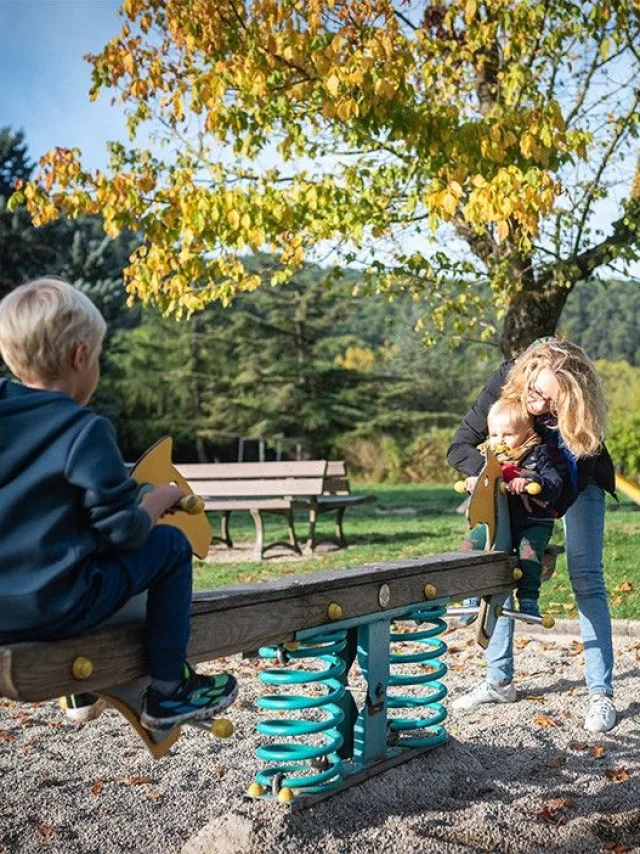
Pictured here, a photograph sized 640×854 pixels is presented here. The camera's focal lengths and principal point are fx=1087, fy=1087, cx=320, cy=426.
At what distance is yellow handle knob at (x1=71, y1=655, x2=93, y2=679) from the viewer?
2.54 metres

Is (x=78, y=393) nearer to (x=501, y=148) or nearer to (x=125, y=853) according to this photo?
(x=125, y=853)

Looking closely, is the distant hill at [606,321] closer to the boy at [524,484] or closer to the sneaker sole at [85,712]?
the boy at [524,484]

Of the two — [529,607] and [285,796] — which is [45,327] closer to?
[285,796]

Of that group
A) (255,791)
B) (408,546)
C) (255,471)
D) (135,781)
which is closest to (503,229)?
(135,781)

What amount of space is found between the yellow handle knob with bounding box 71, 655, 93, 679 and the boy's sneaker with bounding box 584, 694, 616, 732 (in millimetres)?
2897

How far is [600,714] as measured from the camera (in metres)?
4.79

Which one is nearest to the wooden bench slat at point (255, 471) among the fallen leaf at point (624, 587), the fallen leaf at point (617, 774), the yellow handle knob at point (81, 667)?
the fallen leaf at point (624, 587)

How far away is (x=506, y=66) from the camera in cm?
1120

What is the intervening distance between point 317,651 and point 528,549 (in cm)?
131

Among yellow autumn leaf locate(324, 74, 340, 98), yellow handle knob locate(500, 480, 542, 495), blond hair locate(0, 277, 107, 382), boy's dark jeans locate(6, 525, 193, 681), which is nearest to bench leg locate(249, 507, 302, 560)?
yellow autumn leaf locate(324, 74, 340, 98)

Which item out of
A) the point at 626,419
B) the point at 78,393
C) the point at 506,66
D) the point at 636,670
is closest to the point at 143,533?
the point at 78,393

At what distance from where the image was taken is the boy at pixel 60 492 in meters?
2.39

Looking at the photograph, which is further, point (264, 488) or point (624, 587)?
point (264, 488)

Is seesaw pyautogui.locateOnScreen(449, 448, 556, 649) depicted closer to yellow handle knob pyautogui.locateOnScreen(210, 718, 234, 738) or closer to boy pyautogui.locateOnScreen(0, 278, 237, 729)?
yellow handle knob pyautogui.locateOnScreen(210, 718, 234, 738)
